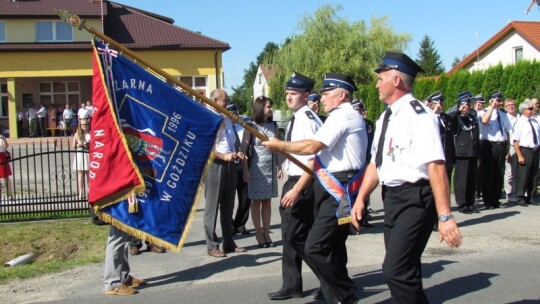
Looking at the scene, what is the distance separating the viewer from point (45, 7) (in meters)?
35.0

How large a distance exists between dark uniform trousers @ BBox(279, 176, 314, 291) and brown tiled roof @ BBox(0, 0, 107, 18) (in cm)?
3056

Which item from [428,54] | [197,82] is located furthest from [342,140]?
[428,54]

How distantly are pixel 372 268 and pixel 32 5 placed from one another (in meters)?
32.8

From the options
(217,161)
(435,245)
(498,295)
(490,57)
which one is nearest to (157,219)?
(217,161)

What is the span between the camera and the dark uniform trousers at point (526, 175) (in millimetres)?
11742

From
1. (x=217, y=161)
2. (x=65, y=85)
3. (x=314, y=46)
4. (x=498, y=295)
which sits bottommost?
(x=498, y=295)

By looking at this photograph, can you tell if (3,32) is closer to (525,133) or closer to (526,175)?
(525,133)

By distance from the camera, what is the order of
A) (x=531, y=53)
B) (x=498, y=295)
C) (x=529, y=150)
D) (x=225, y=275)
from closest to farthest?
(x=498, y=295)
(x=225, y=275)
(x=529, y=150)
(x=531, y=53)

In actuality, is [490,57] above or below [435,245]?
above

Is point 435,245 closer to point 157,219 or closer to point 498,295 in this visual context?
point 498,295

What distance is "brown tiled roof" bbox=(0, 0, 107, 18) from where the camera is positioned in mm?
33719

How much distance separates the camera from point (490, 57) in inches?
1812

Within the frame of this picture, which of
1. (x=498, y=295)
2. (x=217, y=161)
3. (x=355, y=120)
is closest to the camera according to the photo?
(x=355, y=120)

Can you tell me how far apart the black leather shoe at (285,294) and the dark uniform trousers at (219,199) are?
1.88m
